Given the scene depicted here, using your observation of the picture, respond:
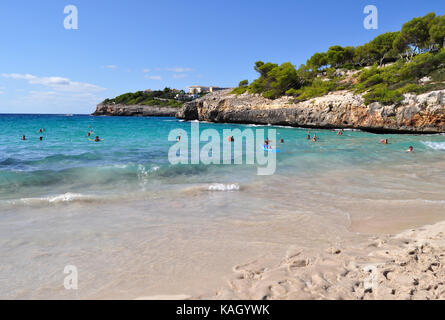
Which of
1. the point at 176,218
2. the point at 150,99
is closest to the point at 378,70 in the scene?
the point at 176,218

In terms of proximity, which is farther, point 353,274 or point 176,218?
point 176,218

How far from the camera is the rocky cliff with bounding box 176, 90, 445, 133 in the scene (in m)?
30.7

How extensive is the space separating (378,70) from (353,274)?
158ft

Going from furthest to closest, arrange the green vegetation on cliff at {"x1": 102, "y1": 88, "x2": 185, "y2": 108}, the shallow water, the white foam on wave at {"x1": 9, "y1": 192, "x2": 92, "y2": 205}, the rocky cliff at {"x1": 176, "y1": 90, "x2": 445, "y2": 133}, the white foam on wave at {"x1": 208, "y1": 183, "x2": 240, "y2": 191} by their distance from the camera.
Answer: the green vegetation on cliff at {"x1": 102, "y1": 88, "x2": 185, "y2": 108}
the rocky cliff at {"x1": 176, "y1": 90, "x2": 445, "y2": 133}
the white foam on wave at {"x1": 208, "y1": 183, "x2": 240, "y2": 191}
the white foam on wave at {"x1": 9, "y1": 192, "x2": 92, "y2": 205}
the shallow water

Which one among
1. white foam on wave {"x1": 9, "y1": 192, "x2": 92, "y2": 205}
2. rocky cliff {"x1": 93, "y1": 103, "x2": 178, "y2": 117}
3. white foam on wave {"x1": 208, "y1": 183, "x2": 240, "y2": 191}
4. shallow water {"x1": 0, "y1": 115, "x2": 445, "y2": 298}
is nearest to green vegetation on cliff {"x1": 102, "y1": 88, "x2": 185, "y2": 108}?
rocky cliff {"x1": 93, "y1": 103, "x2": 178, "y2": 117}

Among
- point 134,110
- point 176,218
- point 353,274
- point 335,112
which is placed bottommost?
point 176,218

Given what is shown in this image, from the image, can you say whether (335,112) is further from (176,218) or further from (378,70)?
(176,218)

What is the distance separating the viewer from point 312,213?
6801mm

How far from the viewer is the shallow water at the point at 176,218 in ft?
13.3

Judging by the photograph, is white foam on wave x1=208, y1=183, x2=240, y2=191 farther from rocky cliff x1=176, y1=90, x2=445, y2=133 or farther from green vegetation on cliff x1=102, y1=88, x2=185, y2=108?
green vegetation on cliff x1=102, y1=88, x2=185, y2=108

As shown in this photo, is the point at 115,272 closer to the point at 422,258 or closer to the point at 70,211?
the point at 70,211

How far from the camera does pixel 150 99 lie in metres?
137

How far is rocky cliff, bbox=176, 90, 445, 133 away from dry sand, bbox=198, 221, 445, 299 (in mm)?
33394

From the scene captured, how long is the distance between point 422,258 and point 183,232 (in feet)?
14.0
